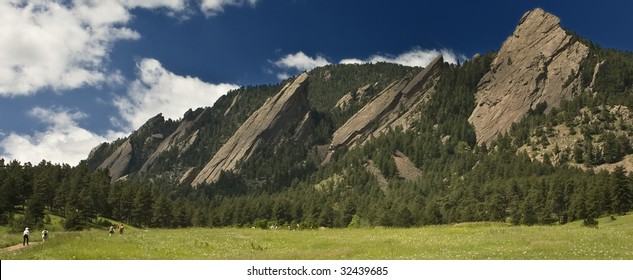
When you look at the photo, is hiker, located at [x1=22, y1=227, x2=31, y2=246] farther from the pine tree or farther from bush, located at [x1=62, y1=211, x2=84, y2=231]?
the pine tree

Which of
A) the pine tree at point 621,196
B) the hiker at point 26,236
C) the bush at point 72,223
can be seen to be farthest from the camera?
the pine tree at point 621,196

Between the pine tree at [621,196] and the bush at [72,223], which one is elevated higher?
the bush at [72,223]

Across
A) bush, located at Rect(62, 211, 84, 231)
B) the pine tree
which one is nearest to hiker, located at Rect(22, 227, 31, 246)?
bush, located at Rect(62, 211, 84, 231)

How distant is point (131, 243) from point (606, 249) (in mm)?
34530

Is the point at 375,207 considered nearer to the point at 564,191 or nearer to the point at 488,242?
the point at 564,191

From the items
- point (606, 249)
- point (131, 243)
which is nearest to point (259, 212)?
point (131, 243)

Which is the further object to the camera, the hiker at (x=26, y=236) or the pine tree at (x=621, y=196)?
the pine tree at (x=621, y=196)

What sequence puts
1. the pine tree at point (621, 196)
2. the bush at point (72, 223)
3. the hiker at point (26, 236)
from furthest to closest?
the pine tree at point (621, 196) → the bush at point (72, 223) → the hiker at point (26, 236)

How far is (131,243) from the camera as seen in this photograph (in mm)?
42094

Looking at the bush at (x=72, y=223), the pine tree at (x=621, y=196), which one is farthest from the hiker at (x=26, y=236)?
the pine tree at (x=621, y=196)

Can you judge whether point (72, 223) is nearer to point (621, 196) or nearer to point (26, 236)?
Answer: point (26, 236)

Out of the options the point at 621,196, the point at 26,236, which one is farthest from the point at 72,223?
the point at 621,196

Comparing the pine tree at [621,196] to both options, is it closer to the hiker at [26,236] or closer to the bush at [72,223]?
the bush at [72,223]

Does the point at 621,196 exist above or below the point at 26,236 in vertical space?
above
